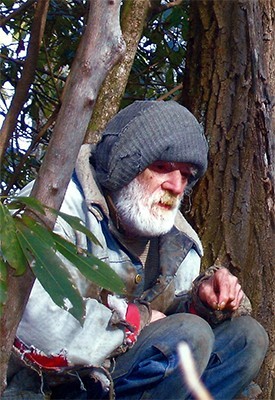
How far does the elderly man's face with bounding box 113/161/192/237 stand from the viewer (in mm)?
2852

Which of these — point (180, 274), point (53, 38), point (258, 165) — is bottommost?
point (180, 274)

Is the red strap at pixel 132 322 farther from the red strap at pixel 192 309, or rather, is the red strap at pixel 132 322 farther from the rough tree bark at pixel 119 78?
the rough tree bark at pixel 119 78

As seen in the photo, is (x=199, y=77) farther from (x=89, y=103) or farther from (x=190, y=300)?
(x=89, y=103)

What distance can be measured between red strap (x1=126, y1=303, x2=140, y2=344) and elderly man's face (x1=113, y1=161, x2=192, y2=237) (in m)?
0.32

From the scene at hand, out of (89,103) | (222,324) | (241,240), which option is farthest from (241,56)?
(89,103)

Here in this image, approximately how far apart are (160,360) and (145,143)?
678 mm

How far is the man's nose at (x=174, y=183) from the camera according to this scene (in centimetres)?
288

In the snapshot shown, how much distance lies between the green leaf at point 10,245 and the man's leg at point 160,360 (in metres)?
1.07

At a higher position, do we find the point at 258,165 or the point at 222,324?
the point at 258,165

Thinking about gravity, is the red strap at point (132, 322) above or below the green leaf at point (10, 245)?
below

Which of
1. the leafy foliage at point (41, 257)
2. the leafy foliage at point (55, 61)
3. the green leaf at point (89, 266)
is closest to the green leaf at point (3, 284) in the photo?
the leafy foliage at point (41, 257)

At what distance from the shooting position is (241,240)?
3.53 metres

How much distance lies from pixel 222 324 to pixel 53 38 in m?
2.56

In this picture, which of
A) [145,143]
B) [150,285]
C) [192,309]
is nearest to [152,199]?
[145,143]
